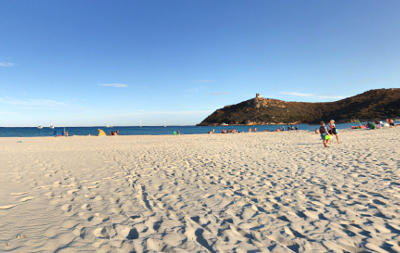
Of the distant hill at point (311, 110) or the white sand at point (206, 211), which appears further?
the distant hill at point (311, 110)

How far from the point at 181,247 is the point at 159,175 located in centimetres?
446

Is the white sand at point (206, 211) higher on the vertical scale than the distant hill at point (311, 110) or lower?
lower

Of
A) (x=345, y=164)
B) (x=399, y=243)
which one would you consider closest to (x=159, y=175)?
(x=399, y=243)

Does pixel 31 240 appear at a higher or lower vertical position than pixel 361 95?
lower

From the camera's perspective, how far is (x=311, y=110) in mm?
142500

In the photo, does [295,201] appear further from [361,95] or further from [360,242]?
[361,95]

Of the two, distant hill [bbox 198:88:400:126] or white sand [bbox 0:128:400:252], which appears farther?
distant hill [bbox 198:88:400:126]

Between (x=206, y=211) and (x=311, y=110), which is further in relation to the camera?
(x=311, y=110)

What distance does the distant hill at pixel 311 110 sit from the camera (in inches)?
3780

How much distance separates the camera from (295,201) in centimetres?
447

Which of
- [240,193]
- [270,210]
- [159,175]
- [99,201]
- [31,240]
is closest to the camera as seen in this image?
[31,240]

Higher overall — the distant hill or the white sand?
the distant hill

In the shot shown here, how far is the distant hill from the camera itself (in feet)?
315

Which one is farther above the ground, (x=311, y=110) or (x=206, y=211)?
(x=311, y=110)
